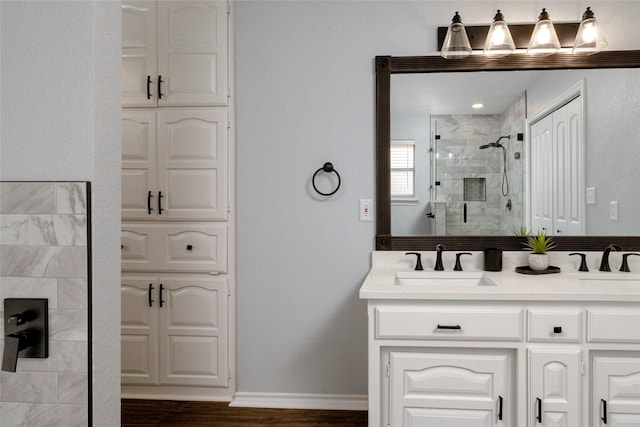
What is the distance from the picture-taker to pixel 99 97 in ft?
3.77

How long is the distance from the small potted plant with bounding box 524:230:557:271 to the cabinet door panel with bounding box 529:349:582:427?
596 mm

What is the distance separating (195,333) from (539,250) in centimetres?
193

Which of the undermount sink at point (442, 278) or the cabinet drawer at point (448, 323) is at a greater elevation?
the undermount sink at point (442, 278)

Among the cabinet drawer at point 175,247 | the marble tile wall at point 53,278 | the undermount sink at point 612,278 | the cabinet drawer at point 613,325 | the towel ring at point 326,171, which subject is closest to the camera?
the marble tile wall at point 53,278

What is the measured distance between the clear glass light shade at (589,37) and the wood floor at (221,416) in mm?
2192

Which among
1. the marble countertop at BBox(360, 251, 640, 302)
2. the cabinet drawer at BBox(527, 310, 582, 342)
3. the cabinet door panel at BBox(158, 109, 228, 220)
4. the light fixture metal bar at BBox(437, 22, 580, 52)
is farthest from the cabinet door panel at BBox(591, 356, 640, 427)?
the cabinet door panel at BBox(158, 109, 228, 220)

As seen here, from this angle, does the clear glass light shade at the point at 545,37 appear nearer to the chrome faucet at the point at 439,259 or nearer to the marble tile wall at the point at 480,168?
the marble tile wall at the point at 480,168

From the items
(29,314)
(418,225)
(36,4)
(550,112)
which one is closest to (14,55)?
(36,4)

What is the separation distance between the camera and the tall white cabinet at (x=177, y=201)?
2758 mm

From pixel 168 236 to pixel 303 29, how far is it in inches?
55.1

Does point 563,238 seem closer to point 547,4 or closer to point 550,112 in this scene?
point 550,112

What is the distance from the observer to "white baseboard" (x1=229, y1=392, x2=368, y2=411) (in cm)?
270

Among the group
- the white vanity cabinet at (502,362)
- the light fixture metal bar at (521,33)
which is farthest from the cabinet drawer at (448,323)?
the light fixture metal bar at (521,33)

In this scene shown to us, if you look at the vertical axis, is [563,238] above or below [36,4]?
below
